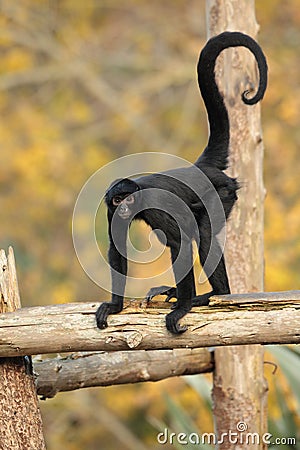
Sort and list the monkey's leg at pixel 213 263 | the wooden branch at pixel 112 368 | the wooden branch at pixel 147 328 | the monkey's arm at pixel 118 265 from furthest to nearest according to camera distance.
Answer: the wooden branch at pixel 112 368
the monkey's leg at pixel 213 263
the monkey's arm at pixel 118 265
the wooden branch at pixel 147 328

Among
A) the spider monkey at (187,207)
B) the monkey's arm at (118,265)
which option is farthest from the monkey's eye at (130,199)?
the monkey's arm at (118,265)

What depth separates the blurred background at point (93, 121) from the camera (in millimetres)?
9258

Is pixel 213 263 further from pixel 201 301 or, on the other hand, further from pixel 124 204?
pixel 124 204

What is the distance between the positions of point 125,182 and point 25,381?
37.6 inches

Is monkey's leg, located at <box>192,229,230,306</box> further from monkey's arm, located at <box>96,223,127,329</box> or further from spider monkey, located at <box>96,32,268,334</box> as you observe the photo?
monkey's arm, located at <box>96,223,127,329</box>

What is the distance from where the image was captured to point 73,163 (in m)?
10.1

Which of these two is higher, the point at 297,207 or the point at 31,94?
the point at 31,94

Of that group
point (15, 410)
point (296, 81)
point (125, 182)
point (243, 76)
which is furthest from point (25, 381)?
point (296, 81)

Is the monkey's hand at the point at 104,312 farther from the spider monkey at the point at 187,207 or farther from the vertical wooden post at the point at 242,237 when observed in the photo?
the vertical wooden post at the point at 242,237

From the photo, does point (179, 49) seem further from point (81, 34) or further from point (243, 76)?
point (243, 76)

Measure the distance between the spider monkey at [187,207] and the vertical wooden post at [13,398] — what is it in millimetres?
396

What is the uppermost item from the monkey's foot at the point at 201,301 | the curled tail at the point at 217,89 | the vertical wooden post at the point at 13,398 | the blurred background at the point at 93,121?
the blurred background at the point at 93,121

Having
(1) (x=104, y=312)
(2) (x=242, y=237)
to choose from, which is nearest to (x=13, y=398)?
(1) (x=104, y=312)

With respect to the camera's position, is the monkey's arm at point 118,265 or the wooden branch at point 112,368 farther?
the wooden branch at point 112,368
